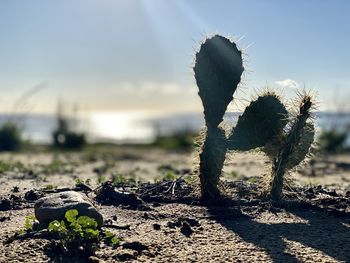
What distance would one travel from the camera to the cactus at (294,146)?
513cm

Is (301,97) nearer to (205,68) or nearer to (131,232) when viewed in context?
(205,68)

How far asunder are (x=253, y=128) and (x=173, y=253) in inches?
77.6

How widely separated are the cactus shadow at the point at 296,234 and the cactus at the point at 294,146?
1.44 ft

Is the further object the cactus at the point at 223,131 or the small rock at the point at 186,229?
the cactus at the point at 223,131

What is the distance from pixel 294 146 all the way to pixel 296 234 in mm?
1140

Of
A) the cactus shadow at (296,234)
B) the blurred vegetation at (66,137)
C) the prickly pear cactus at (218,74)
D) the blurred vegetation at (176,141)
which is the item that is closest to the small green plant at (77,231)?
the cactus shadow at (296,234)

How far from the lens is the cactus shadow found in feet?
12.9

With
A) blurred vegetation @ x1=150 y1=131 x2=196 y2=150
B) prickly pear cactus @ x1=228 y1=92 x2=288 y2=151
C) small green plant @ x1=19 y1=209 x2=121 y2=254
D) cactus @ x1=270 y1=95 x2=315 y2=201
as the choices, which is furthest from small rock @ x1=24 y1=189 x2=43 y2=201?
blurred vegetation @ x1=150 y1=131 x2=196 y2=150

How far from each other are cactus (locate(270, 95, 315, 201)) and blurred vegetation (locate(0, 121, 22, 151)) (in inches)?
429

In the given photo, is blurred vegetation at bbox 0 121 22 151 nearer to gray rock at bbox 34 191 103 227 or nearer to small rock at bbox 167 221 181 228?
gray rock at bbox 34 191 103 227

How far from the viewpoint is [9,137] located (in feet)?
49.0

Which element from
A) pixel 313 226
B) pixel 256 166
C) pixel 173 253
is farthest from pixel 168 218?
pixel 256 166

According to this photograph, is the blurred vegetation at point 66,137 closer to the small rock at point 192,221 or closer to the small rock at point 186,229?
the small rock at point 192,221

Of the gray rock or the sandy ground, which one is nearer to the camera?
the sandy ground
